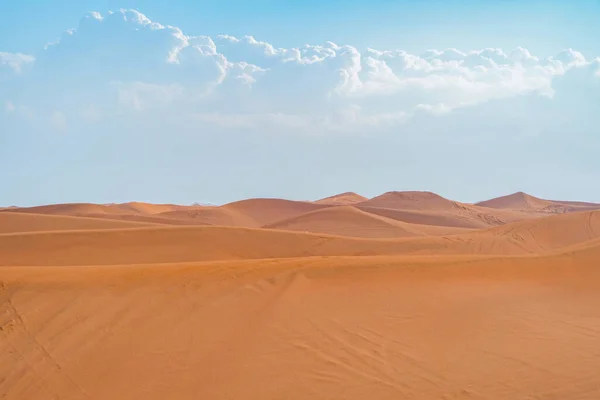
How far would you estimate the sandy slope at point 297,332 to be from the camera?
4992 millimetres

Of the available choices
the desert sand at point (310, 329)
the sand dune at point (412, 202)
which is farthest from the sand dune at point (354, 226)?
the sand dune at point (412, 202)

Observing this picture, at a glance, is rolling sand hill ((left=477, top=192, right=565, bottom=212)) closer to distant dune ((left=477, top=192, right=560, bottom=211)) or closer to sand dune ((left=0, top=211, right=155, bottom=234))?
distant dune ((left=477, top=192, right=560, bottom=211))

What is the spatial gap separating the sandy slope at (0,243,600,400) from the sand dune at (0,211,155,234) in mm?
11121

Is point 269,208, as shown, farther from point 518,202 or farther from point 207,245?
point 518,202

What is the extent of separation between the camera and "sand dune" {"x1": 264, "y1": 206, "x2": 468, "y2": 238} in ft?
75.3

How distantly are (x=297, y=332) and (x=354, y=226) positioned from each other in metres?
18.5

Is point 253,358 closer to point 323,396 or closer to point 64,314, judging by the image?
point 323,396

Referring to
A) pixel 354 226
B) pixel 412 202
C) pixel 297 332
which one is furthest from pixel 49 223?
pixel 412 202

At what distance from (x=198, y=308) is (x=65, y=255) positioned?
23.3 ft

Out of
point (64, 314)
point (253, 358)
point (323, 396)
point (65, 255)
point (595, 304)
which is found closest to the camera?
point (323, 396)

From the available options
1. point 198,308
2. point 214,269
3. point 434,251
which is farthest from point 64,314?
point 434,251

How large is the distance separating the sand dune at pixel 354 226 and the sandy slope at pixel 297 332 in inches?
541

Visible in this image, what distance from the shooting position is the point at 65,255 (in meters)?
12.5

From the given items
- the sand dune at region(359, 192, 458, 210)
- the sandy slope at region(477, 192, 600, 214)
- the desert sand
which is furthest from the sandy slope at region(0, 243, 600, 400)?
the sandy slope at region(477, 192, 600, 214)
